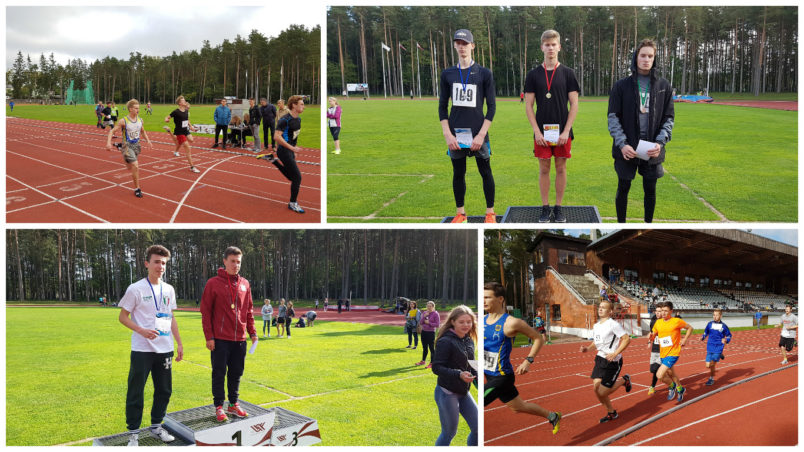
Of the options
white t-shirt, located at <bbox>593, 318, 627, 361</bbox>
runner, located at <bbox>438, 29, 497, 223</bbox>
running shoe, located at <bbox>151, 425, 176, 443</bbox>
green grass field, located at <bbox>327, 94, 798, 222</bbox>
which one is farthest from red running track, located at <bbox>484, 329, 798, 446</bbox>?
running shoe, located at <bbox>151, 425, 176, 443</bbox>

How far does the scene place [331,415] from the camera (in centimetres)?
554

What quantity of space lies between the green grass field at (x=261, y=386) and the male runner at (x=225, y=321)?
0.83 meters

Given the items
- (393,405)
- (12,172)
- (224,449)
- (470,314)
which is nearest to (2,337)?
(224,449)

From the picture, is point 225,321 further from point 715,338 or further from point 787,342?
point 787,342

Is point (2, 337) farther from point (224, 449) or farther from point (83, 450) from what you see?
point (224, 449)

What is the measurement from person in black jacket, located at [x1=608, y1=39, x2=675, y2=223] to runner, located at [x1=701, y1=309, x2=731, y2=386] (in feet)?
6.03

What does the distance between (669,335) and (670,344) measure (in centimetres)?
9

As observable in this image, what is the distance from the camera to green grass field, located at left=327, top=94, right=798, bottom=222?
7.99 meters

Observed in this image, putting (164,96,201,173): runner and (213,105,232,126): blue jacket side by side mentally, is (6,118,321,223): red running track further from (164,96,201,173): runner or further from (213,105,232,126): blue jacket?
(213,105,232,126): blue jacket

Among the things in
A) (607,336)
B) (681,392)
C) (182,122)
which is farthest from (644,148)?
(182,122)

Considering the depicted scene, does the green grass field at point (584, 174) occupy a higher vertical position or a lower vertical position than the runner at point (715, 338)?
higher

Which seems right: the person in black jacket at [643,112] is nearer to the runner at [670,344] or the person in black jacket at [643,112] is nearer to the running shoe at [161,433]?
the runner at [670,344]

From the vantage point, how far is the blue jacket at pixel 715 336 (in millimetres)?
5555

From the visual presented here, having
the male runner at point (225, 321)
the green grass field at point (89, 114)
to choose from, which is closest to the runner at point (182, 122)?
the green grass field at point (89, 114)
